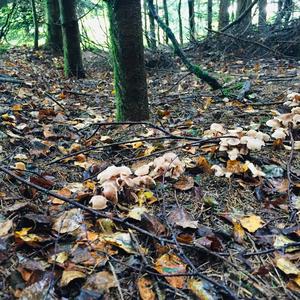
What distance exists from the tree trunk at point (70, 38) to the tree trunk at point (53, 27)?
2887 millimetres

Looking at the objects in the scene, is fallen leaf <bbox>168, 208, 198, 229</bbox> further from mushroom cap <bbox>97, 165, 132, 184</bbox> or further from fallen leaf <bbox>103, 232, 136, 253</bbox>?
mushroom cap <bbox>97, 165, 132, 184</bbox>

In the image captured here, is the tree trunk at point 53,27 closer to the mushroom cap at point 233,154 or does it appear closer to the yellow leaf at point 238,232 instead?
the mushroom cap at point 233,154

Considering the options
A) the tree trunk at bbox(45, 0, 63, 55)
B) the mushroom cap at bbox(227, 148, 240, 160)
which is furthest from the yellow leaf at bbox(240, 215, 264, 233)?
the tree trunk at bbox(45, 0, 63, 55)

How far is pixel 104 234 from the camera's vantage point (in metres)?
1.82

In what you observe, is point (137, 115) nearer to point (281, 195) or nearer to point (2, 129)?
point (2, 129)

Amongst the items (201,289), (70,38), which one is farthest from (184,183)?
(70,38)

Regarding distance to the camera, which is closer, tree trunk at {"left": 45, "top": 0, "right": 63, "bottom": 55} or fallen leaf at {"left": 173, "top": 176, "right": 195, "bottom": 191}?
fallen leaf at {"left": 173, "top": 176, "right": 195, "bottom": 191}

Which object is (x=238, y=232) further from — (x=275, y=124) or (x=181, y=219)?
(x=275, y=124)

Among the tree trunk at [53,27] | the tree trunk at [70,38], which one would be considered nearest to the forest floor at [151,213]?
the tree trunk at [70,38]

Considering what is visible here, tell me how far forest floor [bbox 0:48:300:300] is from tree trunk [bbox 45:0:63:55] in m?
6.75

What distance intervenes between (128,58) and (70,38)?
411cm

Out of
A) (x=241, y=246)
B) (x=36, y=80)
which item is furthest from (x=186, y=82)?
(x=241, y=246)

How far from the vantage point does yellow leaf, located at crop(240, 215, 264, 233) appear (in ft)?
6.26

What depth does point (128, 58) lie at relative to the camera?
11.8 feet
